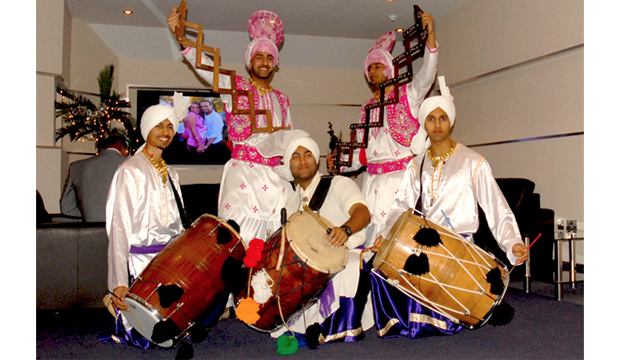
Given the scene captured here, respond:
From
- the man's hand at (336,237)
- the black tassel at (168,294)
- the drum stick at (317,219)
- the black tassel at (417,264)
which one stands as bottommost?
the black tassel at (168,294)

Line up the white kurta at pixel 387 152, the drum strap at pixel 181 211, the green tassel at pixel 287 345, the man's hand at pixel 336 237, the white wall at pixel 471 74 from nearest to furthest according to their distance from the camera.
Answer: the man's hand at pixel 336 237, the green tassel at pixel 287 345, the drum strap at pixel 181 211, the white kurta at pixel 387 152, the white wall at pixel 471 74

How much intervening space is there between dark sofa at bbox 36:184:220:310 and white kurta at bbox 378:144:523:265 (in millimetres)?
1820

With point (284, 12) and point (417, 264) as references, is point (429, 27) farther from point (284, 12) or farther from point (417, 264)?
point (284, 12)

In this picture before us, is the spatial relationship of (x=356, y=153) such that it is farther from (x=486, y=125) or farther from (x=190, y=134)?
(x=190, y=134)

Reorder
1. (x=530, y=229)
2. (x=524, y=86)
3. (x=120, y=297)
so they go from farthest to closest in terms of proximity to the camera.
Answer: (x=524, y=86) → (x=530, y=229) → (x=120, y=297)

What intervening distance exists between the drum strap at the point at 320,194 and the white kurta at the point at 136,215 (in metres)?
0.86

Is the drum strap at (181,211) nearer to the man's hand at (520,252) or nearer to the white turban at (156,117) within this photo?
the white turban at (156,117)

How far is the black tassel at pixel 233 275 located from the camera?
260cm

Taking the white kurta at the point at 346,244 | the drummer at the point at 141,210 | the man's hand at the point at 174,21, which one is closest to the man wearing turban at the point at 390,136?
the white kurta at the point at 346,244

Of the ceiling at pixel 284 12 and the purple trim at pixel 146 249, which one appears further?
the ceiling at pixel 284 12

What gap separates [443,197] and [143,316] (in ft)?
6.17

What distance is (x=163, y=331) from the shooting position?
2.46 meters

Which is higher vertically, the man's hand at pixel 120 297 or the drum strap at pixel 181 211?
the drum strap at pixel 181 211

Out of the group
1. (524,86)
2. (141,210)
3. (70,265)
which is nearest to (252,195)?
(141,210)
